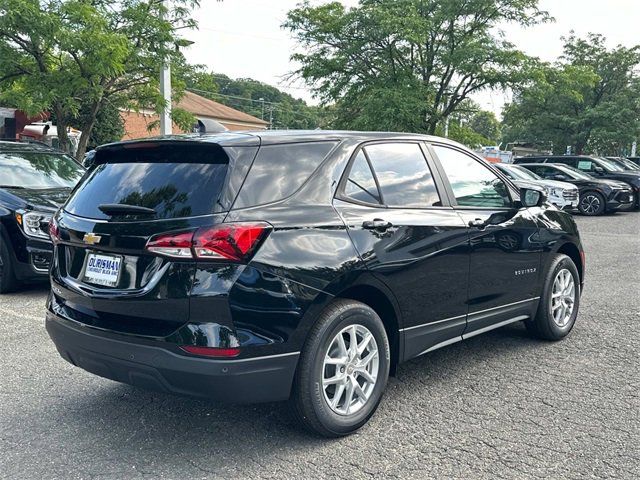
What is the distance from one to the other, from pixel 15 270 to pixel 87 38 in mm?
5558

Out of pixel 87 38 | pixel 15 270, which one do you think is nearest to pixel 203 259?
pixel 15 270

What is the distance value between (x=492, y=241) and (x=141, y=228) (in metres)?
2.52

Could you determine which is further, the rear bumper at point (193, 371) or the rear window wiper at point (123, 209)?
the rear window wiper at point (123, 209)

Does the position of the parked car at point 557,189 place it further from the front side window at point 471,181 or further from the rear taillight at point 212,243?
the rear taillight at point 212,243

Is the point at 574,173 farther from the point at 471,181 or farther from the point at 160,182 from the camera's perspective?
the point at 160,182

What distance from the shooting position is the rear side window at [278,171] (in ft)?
10.4

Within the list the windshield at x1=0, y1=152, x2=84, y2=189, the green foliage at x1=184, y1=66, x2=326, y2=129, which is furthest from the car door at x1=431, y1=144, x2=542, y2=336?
the green foliage at x1=184, y1=66, x2=326, y2=129

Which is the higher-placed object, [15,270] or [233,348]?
[233,348]

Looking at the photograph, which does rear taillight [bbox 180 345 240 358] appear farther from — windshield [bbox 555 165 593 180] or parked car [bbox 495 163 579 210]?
windshield [bbox 555 165 593 180]

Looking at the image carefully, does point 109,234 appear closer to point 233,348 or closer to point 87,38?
point 233,348

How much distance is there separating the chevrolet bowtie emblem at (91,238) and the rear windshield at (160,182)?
116 millimetres

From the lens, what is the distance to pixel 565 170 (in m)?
19.2

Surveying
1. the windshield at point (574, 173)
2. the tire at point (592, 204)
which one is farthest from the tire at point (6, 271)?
the windshield at point (574, 173)

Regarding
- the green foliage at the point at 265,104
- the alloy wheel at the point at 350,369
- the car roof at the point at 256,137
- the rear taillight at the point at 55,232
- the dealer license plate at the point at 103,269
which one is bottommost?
the alloy wheel at the point at 350,369
